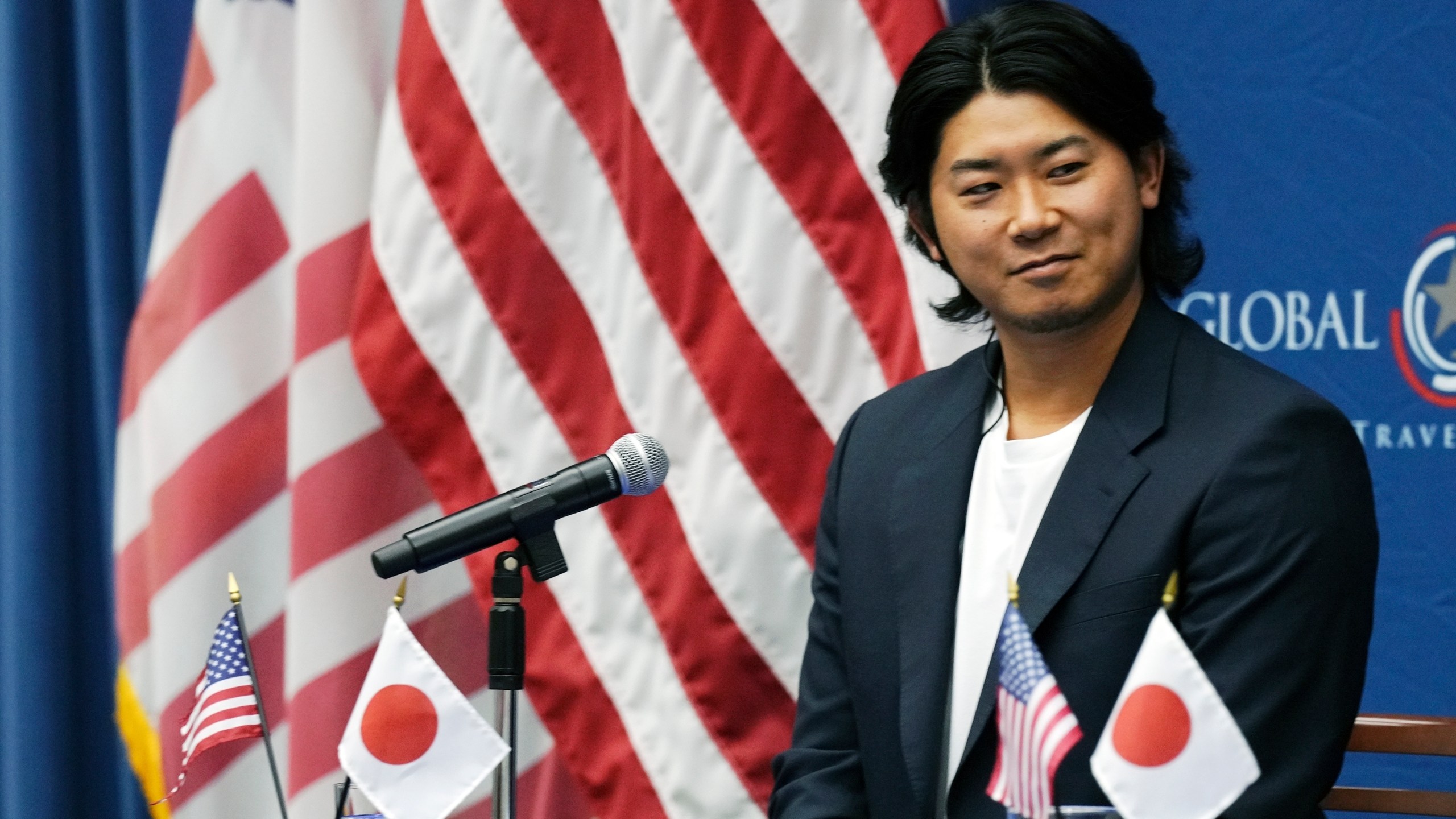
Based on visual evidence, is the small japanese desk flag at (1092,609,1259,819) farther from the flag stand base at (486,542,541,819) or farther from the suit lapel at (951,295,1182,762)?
the flag stand base at (486,542,541,819)

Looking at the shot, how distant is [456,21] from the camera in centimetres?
221

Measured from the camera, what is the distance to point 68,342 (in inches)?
101

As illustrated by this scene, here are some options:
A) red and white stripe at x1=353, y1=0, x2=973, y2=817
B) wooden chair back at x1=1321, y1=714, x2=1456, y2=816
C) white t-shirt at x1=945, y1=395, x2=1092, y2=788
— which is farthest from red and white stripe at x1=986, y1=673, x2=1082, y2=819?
red and white stripe at x1=353, y1=0, x2=973, y2=817

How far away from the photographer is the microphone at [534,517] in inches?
54.3

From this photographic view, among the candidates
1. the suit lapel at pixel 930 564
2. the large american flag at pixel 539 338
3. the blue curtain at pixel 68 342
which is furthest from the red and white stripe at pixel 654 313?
the blue curtain at pixel 68 342

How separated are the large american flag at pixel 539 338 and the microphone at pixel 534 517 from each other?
0.69 m

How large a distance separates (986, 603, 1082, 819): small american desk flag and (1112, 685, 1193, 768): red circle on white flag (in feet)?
0.11

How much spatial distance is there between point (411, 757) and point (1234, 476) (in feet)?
2.63

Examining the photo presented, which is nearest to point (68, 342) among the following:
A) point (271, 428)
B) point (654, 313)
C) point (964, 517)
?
point (271, 428)

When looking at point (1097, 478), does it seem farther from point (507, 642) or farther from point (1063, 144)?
point (507, 642)

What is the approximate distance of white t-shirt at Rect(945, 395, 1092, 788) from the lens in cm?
151

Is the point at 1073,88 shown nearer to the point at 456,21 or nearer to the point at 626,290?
the point at 626,290

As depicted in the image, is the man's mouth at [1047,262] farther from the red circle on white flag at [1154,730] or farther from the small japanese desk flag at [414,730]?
the small japanese desk flag at [414,730]

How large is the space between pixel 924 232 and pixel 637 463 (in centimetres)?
49
